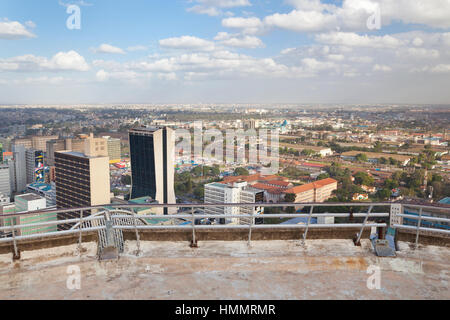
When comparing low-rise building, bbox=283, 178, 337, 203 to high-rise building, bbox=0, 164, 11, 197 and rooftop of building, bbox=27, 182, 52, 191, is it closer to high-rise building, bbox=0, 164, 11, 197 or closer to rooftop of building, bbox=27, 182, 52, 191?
rooftop of building, bbox=27, 182, 52, 191

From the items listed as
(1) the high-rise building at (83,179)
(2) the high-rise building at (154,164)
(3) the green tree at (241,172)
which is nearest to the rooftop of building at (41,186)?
(1) the high-rise building at (83,179)

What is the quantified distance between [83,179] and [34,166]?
9472mm

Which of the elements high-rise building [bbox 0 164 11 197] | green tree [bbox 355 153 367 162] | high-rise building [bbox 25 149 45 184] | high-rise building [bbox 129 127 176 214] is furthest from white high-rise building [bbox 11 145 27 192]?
green tree [bbox 355 153 367 162]

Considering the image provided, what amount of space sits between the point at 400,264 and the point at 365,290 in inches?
17.0

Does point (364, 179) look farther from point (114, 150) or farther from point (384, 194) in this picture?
point (114, 150)

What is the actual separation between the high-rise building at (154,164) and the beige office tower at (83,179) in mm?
2624

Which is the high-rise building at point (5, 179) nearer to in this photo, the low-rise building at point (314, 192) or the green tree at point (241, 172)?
the green tree at point (241, 172)

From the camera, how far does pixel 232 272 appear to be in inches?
82.0

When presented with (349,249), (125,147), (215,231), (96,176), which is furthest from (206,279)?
(125,147)

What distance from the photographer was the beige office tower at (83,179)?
14.0 m
